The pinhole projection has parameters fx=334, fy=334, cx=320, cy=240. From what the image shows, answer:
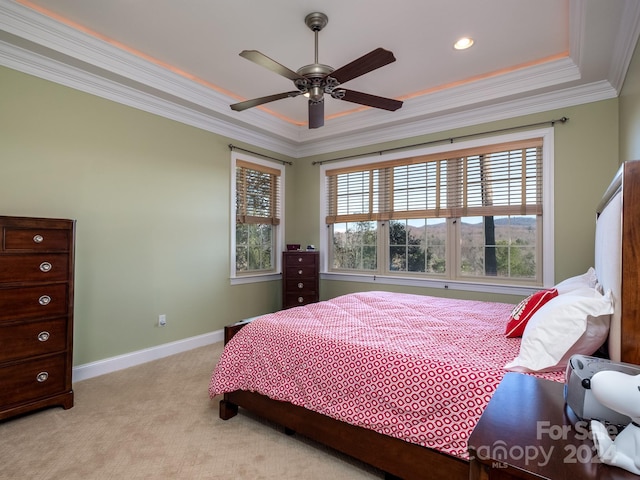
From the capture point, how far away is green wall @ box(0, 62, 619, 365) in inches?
108

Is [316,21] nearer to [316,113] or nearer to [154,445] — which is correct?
[316,113]

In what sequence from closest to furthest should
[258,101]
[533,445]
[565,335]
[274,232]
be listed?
[533,445], [565,335], [258,101], [274,232]

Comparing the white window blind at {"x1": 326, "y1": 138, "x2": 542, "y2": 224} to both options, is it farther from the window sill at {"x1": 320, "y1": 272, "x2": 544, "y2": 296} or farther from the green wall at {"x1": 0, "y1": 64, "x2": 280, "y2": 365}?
the green wall at {"x1": 0, "y1": 64, "x2": 280, "y2": 365}

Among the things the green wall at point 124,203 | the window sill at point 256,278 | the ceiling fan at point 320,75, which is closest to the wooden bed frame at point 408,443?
the ceiling fan at point 320,75

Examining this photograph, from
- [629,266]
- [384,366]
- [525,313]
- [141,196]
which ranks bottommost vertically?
[384,366]

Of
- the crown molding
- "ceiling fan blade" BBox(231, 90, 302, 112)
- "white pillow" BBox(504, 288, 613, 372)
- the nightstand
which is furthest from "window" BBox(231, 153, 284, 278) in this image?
the nightstand

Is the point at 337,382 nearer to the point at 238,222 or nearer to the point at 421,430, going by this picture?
the point at 421,430

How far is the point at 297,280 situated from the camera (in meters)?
4.64

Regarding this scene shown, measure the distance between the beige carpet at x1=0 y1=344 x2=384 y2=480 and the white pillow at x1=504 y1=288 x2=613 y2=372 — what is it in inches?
40.2

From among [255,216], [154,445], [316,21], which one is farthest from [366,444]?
[255,216]

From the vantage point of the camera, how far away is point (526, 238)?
3609mm

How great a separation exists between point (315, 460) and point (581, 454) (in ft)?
4.92

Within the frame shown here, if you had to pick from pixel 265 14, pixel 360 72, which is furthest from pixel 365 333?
pixel 265 14

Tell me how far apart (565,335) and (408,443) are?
2.78 feet
